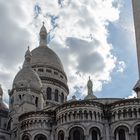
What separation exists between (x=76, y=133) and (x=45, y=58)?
27.4m

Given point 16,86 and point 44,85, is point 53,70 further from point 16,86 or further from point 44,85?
point 16,86

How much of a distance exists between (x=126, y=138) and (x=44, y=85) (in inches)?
1002

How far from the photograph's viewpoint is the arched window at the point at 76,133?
46938mm

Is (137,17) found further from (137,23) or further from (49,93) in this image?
(49,93)

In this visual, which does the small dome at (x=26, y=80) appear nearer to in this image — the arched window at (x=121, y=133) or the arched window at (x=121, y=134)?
the arched window at (x=121, y=133)

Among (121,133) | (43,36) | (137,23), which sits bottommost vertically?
(121,133)

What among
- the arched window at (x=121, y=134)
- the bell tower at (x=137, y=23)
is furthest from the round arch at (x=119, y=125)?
the bell tower at (x=137, y=23)

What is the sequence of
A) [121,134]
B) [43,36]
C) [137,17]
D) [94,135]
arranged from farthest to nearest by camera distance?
[43,36], [137,17], [94,135], [121,134]

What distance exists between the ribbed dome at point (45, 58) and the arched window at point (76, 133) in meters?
26.0

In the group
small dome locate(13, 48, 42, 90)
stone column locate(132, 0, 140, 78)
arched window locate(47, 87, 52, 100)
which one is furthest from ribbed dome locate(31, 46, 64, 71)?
stone column locate(132, 0, 140, 78)

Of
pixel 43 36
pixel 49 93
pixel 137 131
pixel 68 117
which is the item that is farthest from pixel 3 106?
pixel 137 131

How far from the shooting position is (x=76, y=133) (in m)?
47.3

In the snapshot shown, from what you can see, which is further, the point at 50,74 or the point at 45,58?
the point at 45,58

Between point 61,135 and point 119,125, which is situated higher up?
point 119,125
